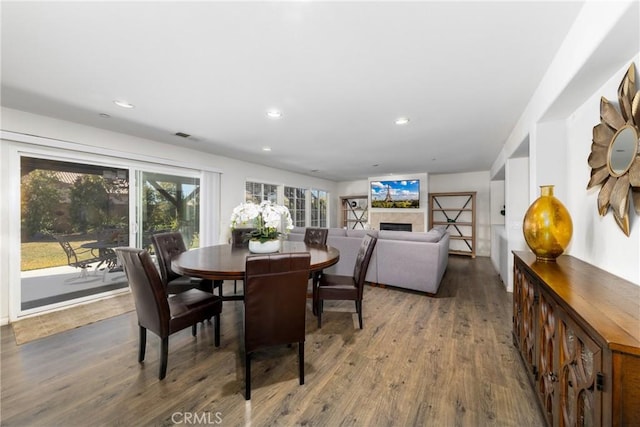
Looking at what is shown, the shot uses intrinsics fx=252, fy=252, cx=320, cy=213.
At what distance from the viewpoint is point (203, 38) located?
1.60m

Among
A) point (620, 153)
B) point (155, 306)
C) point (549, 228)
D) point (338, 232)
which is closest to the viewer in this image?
point (620, 153)

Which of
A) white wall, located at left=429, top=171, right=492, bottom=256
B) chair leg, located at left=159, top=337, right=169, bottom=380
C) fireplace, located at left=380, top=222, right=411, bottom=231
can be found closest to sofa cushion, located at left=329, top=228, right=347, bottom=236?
chair leg, located at left=159, top=337, right=169, bottom=380

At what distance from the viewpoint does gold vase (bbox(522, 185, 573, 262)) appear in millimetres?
1666

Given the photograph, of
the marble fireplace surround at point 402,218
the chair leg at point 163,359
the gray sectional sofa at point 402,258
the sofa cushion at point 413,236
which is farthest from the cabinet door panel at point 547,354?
the marble fireplace surround at point 402,218

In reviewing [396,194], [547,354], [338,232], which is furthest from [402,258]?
[396,194]

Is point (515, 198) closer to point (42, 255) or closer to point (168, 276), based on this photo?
point (168, 276)

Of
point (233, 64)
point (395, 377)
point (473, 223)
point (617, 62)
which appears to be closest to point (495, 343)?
point (395, 377)

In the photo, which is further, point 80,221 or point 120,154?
point 120,154

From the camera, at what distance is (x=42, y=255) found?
313 centimetres

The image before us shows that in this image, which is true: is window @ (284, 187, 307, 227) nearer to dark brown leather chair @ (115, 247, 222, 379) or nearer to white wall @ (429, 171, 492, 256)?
white wall @ (429, 171, 492, 256)

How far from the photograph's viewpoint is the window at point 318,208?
26.8 ft

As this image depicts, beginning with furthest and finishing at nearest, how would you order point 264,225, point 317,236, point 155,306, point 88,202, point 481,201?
point 481,201
point 317,236
point 88,202
point 264,225
point 155,306

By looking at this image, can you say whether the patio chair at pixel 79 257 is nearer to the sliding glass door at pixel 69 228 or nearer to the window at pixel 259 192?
the sliding glass door at pixel 69 228

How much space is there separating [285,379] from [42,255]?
11.5ft
